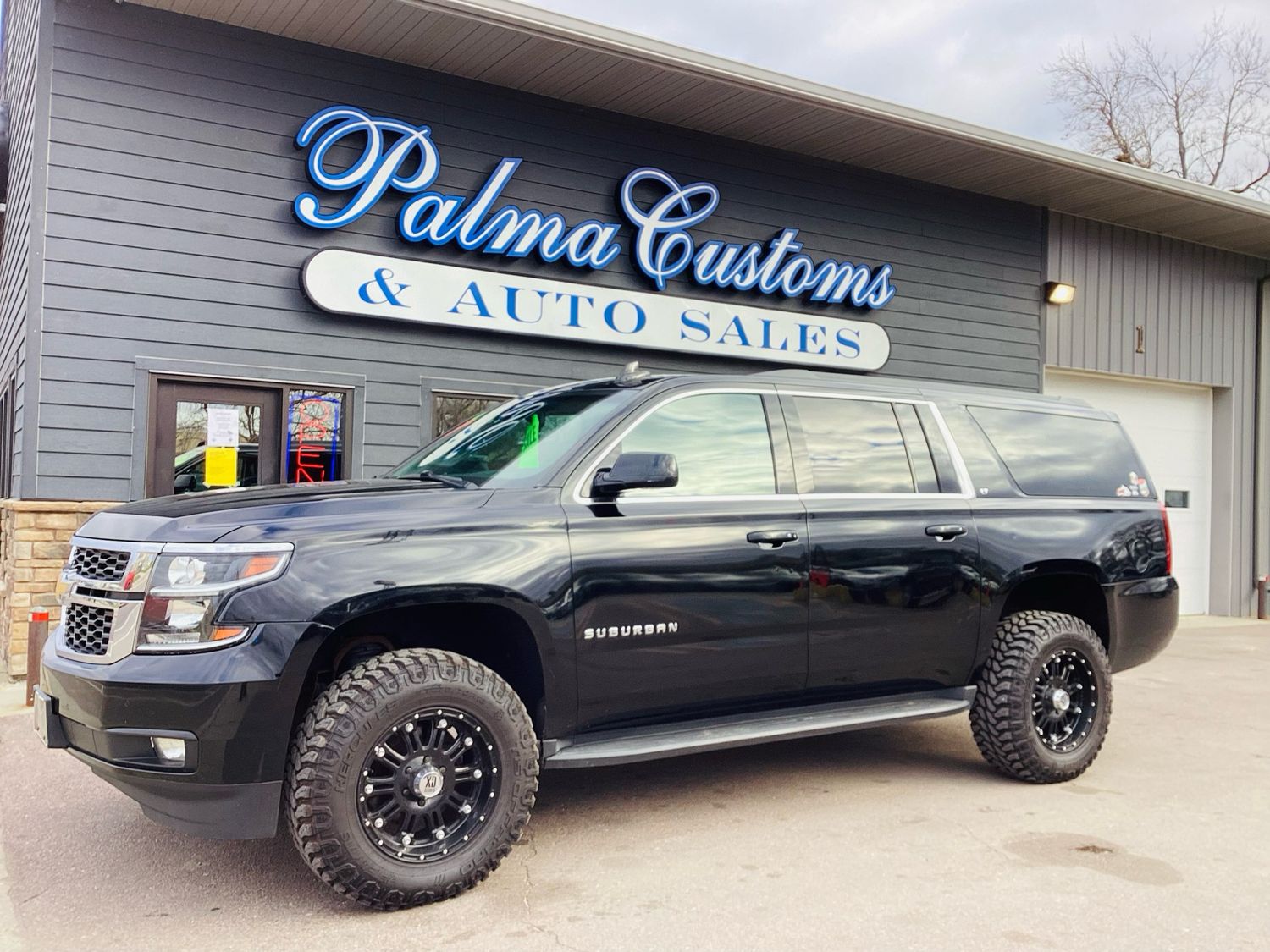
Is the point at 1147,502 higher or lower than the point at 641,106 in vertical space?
lower

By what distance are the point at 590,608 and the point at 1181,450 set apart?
12933 mm

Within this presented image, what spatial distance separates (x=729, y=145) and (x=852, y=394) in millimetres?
6416

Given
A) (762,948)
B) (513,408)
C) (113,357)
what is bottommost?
(762,948)

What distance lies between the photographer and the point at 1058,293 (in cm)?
1270

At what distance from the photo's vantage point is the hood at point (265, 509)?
3.46 metres

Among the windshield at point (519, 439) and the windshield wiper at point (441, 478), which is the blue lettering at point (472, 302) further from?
the windshield wiper at point (441, 478)

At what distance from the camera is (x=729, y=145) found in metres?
10.7

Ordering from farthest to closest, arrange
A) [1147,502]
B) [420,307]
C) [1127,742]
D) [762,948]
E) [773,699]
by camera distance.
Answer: [420,307], [1127,742], [1147,502], [773,699], [762,948]

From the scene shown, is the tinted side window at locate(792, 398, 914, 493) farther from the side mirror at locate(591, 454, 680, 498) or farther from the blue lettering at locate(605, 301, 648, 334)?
the blue lettering at locate(605, 301, 648, 334)

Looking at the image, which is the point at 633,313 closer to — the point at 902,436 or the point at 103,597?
the point at 902,436

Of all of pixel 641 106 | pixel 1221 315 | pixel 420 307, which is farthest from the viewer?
pixel 1221 315

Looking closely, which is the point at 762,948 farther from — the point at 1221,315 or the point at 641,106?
the point at 1221,315

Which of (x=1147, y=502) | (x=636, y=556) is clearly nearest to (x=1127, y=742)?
(x=1147, y=502)

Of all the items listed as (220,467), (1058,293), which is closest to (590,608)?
(220,467)
